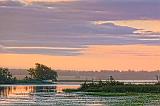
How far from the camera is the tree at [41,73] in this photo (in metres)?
140

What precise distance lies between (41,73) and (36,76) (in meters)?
3.12

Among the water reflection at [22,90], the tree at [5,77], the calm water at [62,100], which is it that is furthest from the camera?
the tree at [5,77]

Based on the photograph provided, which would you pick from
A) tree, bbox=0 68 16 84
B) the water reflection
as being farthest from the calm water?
tree, bbox=0 68 16 84

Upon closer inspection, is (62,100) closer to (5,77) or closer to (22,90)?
(22,90)

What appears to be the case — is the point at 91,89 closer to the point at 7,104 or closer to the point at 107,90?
the point at 107,90

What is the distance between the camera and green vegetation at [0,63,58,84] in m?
138

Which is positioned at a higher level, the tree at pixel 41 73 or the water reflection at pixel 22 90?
→ the tree at pixel 41 73

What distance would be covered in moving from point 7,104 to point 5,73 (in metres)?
92.4

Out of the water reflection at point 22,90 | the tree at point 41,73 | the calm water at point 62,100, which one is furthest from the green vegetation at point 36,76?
the calm water at point 62,100

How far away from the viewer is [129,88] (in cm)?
7400

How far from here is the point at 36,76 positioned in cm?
14375

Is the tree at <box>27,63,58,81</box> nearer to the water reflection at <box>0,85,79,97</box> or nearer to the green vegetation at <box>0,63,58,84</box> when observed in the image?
the green vegetation at <box>0,63,58,84</box>

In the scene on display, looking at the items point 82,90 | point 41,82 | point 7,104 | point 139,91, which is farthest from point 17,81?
point 7,104

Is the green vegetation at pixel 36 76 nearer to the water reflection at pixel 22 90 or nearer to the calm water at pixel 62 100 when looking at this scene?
the water reflection at pixel 22 90
